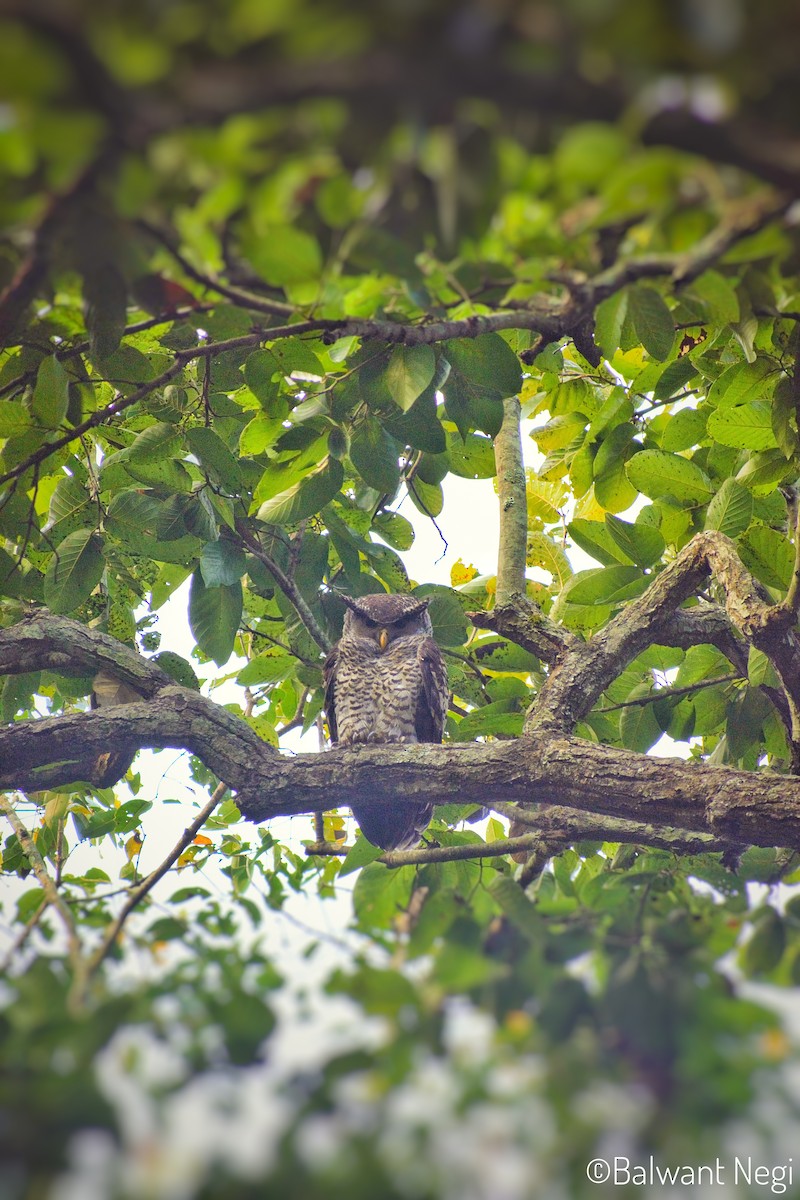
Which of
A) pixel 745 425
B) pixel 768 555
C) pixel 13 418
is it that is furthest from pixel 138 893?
pixel 745 425

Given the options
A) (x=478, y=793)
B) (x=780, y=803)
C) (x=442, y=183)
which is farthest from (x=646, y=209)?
(x=478, y=793)

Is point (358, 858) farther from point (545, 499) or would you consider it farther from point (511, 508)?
point (545, 499)

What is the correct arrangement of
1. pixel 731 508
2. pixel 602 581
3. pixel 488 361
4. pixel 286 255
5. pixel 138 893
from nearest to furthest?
pixel 286 255
pixel 138 893
pixel 488 361
pixel 731 508
pixel 602 581

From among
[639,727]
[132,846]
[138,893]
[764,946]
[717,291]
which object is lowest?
[764,946]

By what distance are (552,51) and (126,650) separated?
9.38 ft

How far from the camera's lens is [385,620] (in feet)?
18.5

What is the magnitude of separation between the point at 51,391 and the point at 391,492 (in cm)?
116

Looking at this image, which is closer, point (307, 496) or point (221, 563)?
point (307, 496)

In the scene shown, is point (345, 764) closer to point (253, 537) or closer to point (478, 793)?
point (478, 793)

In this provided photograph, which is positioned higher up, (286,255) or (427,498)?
(427,498)

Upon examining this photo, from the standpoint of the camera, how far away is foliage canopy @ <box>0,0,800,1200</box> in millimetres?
937

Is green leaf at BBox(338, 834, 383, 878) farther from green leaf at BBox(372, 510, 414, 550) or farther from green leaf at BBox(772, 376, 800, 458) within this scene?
green leaf at BBox(772, 376, 800, 458)

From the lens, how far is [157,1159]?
92 cm

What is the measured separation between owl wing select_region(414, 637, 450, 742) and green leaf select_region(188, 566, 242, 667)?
1689 mm
